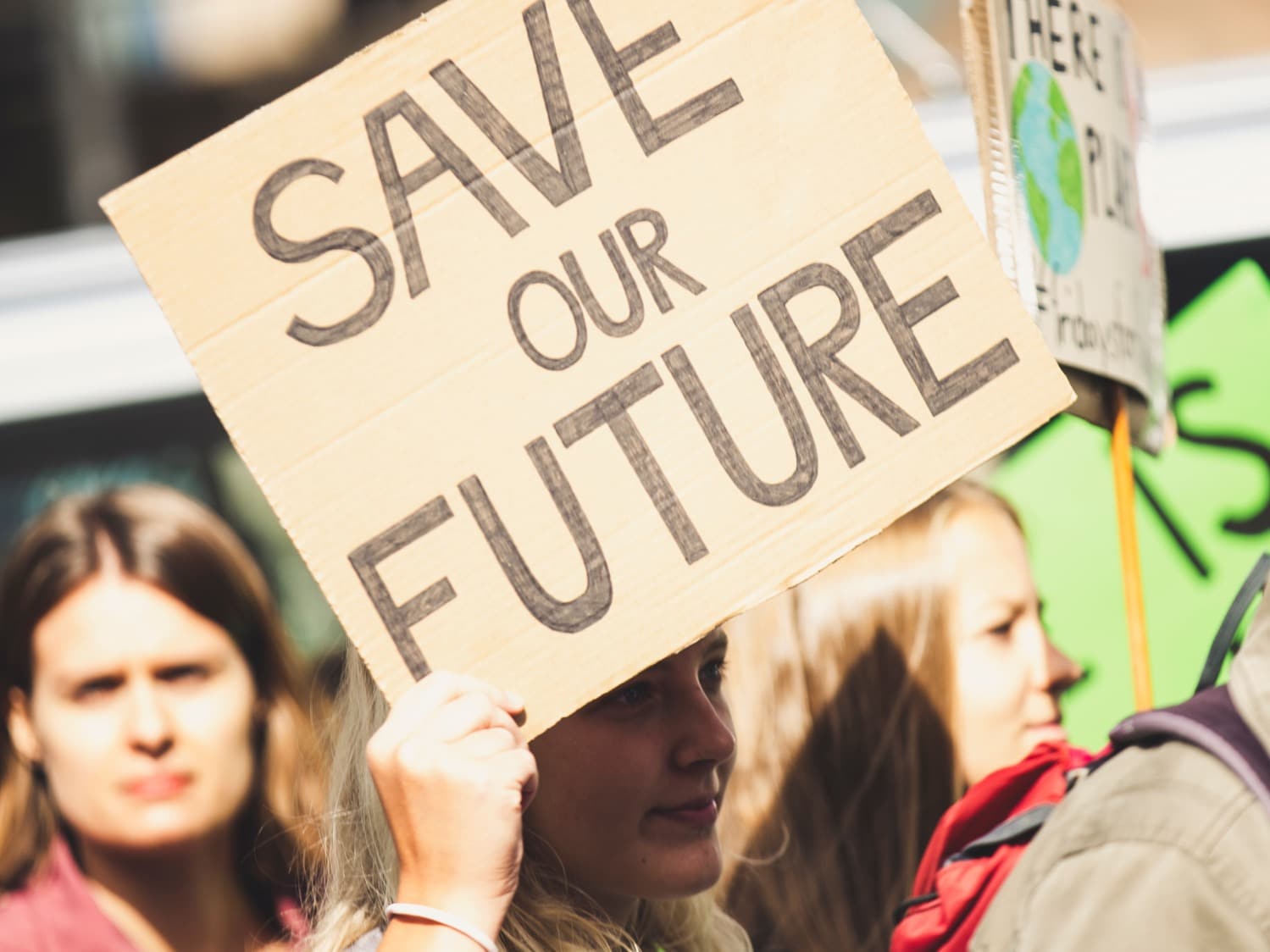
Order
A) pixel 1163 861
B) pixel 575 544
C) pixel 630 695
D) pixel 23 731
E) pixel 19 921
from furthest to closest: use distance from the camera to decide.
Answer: pixel 23 731, pixel 19 921, pixel 630 695, pixel 575 544, pixel 1163 861

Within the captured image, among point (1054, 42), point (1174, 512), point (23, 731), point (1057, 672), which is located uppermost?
point (1054, 42)

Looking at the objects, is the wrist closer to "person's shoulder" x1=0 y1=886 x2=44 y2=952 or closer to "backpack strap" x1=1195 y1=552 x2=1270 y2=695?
"backpack strap" x1=1195 y1=552 x2=1270 y2=695

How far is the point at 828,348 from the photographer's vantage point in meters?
1.41

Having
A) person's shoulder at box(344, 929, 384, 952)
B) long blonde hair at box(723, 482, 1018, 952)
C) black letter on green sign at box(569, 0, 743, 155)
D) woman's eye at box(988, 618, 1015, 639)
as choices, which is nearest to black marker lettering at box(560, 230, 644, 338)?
black letter on green sign at box(569, 0, 743, 155)

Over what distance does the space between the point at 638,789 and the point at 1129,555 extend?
80cm

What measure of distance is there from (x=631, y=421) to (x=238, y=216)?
0.42 m

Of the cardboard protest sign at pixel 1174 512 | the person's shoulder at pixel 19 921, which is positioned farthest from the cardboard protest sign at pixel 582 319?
the person's shoulder at pixel 19 921

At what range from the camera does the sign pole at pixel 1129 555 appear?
1948 mm

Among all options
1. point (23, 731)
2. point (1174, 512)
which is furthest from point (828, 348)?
point (23, 731)

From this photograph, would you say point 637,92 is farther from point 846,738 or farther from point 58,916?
point 58,916

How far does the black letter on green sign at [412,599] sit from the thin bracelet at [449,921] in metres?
0.21

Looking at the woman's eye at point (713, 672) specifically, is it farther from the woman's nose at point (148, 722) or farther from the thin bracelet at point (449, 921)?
the woman's nose at point (148, 722)

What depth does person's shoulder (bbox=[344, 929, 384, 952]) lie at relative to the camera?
4.94 ft

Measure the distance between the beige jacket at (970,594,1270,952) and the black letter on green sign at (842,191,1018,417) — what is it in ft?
1.11
